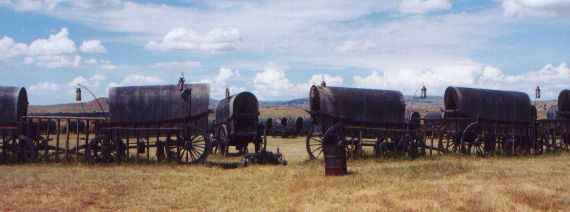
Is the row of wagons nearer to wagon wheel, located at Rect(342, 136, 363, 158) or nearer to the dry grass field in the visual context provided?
wagon wheel, located at Rect(342, 136, 363, 158)

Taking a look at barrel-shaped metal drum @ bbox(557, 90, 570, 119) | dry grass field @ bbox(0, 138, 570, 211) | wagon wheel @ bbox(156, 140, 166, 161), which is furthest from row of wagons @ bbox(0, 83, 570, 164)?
barrel-shaped metal drum @ bbox(557, 90, 570, 119)

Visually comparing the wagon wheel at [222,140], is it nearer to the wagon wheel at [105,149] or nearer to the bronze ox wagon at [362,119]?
the bronze ox wagon at [362,119]

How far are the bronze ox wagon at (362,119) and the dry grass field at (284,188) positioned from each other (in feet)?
10.5

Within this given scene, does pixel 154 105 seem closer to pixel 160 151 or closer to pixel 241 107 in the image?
pixel 160 151

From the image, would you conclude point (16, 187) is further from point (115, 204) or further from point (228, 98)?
point (228, 98)

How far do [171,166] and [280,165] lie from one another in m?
3.95

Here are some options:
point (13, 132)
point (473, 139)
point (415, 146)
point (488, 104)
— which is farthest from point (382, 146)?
→ point (13, 132)

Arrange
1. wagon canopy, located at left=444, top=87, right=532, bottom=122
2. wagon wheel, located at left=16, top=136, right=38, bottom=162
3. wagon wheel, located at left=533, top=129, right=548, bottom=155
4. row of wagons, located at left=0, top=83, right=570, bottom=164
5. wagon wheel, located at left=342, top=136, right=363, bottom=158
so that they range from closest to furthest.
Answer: wagon wheel, located at left=16, top=136, right=38, bottom=162
row of wagons, located at left=0, top=83, right=570, bottom=164
wagon wheel, located at left=342, top=136, right=363, bottom=158
wagon canopy, located at left=444, top=87, right=532, bottom=122
wagon wheel, located at left=533, top=129, right=548, bottom=155

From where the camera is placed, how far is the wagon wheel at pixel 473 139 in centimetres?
2886

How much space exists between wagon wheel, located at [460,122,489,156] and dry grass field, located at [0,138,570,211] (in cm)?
506

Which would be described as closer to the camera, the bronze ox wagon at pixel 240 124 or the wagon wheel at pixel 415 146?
the wagon wheel at pixel 415 146

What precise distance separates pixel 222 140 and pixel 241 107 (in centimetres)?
176

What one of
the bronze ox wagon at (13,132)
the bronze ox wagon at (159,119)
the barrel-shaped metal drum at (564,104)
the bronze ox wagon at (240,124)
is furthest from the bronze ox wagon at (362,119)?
the barrel-shaped metal drum at (564,104)

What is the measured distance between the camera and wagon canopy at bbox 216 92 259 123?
2889 cm
